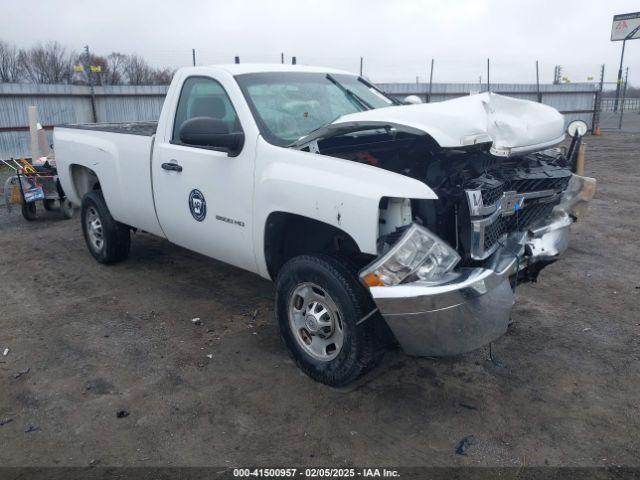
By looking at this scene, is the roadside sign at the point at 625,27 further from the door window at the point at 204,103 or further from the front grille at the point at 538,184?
the door window at the point at 204,103

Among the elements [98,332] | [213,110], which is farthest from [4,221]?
[213,110]

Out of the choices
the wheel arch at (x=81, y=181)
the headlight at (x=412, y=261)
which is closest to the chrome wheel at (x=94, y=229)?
the wheel arch at (x=81, y=181)

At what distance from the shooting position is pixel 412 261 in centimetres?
312

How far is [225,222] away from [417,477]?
226 centimetres

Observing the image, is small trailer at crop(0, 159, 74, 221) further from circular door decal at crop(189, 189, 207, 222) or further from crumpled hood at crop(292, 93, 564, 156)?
crumpled hood at crop(292, 93, 564, 156)

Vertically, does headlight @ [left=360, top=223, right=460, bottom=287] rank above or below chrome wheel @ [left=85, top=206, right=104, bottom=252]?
above

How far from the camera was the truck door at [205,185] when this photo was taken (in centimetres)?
410

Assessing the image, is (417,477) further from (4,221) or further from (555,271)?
(4,221)

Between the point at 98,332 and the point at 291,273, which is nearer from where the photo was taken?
the point at 291,273

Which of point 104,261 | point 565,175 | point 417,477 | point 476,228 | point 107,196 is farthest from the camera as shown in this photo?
point 104,261

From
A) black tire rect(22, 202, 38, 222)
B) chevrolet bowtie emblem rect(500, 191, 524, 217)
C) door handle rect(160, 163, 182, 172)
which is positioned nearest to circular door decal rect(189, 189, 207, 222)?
door handle rect(160, 163, 182, 172)

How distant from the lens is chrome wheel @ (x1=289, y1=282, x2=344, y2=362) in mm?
3598

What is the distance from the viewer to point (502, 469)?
9.64ft

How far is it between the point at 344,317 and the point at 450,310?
70 centimetres
